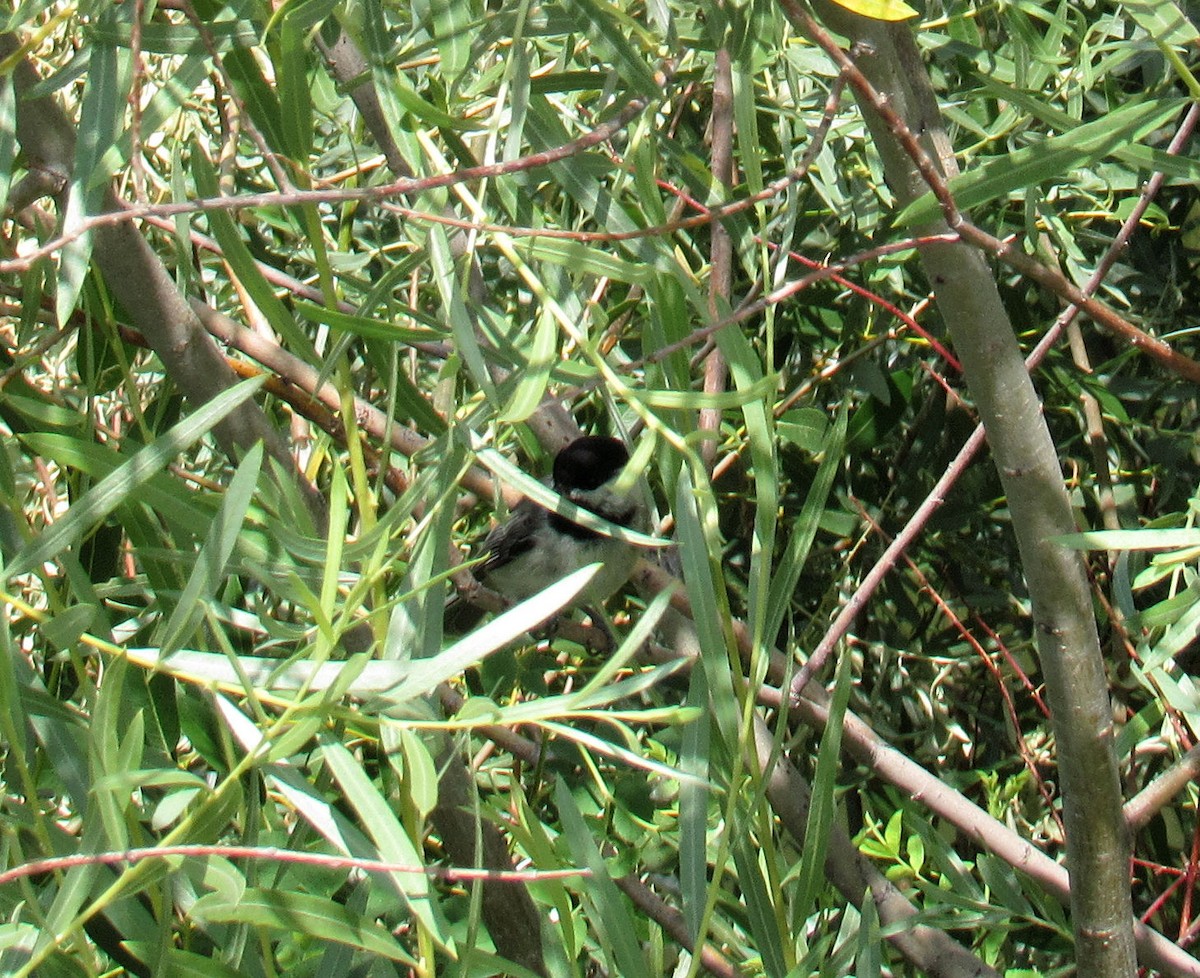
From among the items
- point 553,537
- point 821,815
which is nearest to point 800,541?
point 821,815

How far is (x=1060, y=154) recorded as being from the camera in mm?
713

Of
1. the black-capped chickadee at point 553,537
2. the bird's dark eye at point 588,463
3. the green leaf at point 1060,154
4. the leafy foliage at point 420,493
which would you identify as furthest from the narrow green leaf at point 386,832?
the black-capped chickadee at point 553,537

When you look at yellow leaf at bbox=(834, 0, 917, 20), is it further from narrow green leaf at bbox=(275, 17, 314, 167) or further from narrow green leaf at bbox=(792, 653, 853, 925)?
narrow green leaf at bbox=(792, 653, 853, 925)

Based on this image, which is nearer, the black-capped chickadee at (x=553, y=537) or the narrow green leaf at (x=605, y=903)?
the narrow green leaf at (x=605, y=903)

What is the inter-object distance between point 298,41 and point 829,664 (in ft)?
4.57

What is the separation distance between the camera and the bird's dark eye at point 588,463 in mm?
1476

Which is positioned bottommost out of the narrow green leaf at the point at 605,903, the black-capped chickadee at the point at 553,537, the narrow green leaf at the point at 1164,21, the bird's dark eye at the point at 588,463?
the black-capped chickadee at the point at 553,537

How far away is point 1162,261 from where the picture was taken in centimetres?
183

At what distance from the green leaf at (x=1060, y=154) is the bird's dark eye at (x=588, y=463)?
727 mm

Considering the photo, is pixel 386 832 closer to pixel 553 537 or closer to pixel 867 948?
pixel 867 948

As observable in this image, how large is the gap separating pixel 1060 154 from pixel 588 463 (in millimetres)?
1162

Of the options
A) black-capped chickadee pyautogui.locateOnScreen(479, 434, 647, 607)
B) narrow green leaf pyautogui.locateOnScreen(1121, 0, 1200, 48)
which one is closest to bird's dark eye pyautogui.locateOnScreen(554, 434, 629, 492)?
black-capped chickadee pyautogui.locateOnScreen(479, 434, 647, 607)

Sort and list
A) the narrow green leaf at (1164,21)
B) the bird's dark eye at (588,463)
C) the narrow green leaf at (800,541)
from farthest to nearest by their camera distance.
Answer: the bird's dark eye at (588,463) → the narrow green leaf at (800,541) → the narrow green leaf at (1164,21)

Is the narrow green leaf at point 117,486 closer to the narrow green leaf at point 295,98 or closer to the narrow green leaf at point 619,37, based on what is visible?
the narrow green leaf at point 295,98
